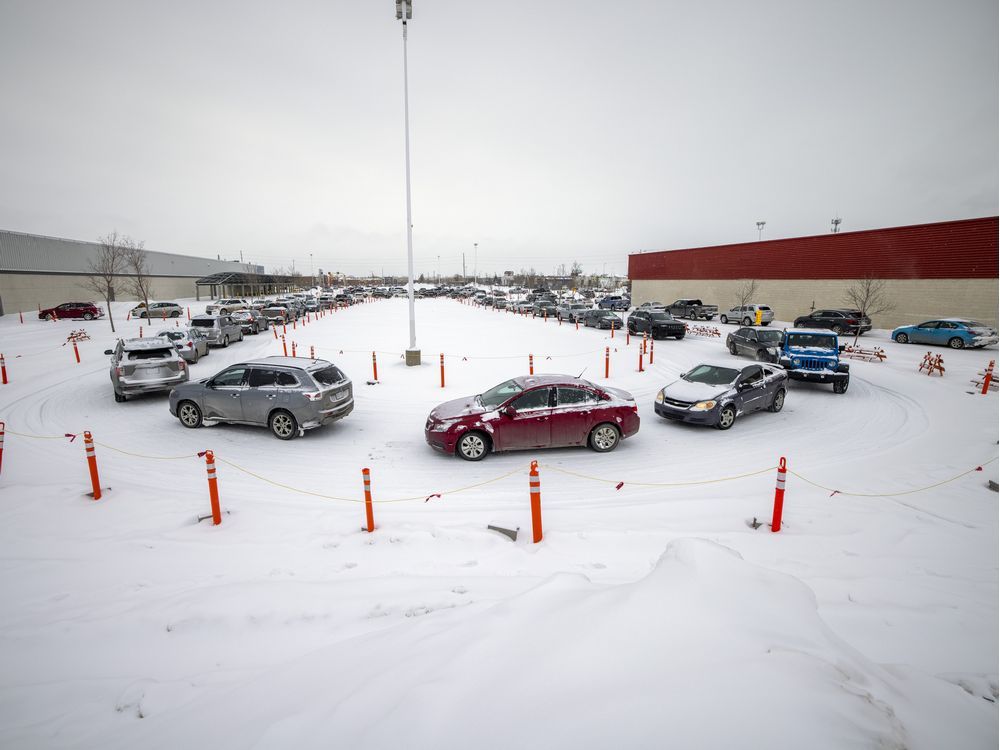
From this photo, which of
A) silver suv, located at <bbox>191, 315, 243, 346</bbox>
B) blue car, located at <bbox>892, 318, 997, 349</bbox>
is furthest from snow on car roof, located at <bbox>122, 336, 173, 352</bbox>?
blue car, located at <bbox>892, 318, 997, 349</bbox>

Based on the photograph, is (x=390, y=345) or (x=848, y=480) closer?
(x=848, y=480)

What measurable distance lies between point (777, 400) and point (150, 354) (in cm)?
1674

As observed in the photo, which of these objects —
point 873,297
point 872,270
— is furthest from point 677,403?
point 872,270

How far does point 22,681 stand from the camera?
3.69m

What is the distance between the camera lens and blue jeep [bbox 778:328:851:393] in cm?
1348

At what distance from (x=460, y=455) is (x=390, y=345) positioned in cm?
1581

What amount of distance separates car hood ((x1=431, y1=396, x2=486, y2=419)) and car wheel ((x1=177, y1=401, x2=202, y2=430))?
5.53 meters

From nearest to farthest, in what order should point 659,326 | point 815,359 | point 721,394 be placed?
point 721,394 < point 815,359 < point 659,326

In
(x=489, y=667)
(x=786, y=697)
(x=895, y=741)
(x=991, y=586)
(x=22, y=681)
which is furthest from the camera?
(x=991, y=586)

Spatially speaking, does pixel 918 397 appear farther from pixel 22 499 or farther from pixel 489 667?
pixel 22 499

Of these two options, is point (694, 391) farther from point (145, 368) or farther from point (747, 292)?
point (747, 292)

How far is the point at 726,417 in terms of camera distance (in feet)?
34.2

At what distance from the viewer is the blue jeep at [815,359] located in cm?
1348

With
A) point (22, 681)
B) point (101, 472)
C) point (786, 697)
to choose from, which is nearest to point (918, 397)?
point (786, 697)
